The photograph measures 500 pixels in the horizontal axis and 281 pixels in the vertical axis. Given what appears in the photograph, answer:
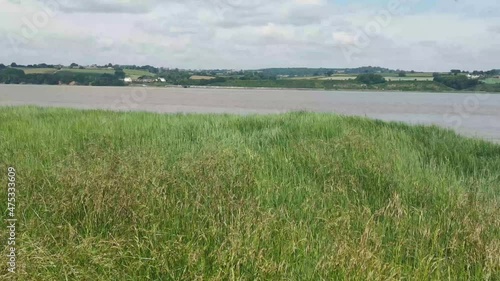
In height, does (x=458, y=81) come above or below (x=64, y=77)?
below

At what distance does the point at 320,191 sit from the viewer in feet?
16.6

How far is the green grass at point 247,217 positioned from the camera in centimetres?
313

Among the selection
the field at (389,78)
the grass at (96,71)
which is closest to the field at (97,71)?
the grass at (96,71)

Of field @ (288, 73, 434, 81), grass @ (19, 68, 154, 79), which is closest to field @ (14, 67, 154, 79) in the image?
grass @ (19, 68, 154, 79)

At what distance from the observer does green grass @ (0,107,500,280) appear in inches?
123

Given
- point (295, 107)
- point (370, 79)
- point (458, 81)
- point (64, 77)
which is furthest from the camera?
point (370, 79)

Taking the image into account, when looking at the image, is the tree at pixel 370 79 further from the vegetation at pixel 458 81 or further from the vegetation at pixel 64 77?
the vegetation at pixel 64 77

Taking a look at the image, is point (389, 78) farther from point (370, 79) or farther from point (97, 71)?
point (97, 71)

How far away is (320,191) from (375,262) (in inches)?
76.3

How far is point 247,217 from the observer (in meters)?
3.78

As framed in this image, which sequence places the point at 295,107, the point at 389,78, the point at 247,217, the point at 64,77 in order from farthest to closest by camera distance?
1. the point at 389,78
2. the point at 64,77
3. the point at 295,107
4. the point at 247,217

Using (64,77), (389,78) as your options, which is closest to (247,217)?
(64,77)

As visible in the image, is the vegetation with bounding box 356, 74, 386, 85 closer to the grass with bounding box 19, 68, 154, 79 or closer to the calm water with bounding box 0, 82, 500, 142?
the calm water with bounding box 0, 82, 500, 142

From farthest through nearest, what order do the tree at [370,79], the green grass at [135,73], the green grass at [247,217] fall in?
1. the tree at [370,79]
2. the green grass at [135,73]
3. the green grass at [247,217]
